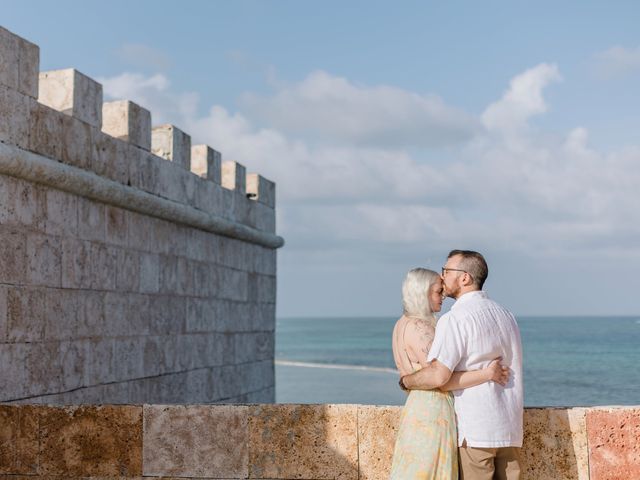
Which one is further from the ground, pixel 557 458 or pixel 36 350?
pixel 36 350

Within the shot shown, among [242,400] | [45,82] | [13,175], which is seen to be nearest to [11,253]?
[13,175]

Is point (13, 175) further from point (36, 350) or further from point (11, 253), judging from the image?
point (36, 350)

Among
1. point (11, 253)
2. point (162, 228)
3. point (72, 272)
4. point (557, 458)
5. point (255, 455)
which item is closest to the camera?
point (557, 458)

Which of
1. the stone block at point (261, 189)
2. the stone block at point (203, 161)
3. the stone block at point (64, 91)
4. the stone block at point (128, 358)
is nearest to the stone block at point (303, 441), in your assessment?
the stone block at point (128, 358)

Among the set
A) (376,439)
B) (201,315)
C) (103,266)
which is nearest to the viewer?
(376,439)

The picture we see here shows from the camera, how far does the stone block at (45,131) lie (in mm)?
6133

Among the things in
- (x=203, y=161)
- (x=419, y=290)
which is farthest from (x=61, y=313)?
(x=419, y=290)

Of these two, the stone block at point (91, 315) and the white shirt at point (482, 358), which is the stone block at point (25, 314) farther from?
the white shirt at point (482, 358)

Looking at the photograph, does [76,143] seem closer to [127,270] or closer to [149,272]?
[127,270]

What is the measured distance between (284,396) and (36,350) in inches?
938

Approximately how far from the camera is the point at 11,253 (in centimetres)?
584

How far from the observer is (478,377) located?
11.3ft

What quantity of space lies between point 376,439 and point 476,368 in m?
1.06

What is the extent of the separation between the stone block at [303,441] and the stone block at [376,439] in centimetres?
3
